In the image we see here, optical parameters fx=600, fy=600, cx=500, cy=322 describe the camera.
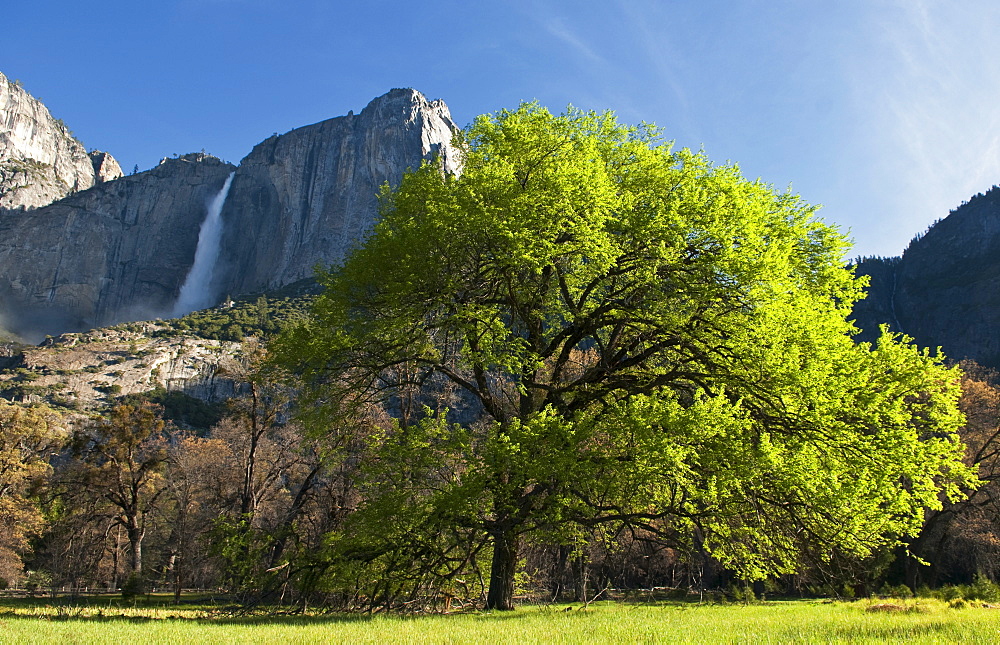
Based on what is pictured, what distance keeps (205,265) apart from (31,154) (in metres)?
62.5

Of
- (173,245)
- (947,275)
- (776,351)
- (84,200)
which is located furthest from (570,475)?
(84,200)

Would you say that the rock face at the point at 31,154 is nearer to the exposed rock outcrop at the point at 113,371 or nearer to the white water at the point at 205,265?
the white water at the point at 205,265

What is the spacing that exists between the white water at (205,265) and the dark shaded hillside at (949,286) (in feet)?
530

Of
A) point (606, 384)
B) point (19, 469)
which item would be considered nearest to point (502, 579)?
point (606, 384)

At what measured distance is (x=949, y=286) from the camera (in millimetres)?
127938

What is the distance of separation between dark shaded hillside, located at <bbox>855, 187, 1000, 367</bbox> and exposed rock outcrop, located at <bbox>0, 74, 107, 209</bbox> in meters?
210

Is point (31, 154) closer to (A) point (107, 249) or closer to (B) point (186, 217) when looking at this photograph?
(A) point (107, 249)

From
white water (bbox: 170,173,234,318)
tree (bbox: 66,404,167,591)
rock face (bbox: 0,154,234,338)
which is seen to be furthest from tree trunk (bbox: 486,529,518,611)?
rock face (bbox: 0,154,234,338)

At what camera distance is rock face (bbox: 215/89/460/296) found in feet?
492

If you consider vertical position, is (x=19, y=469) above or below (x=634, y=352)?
below

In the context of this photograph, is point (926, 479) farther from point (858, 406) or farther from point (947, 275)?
point (947, 275)

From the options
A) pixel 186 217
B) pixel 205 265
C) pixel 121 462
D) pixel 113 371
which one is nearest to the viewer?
pixel 121 462

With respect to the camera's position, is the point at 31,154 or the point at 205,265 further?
the point at 31,154

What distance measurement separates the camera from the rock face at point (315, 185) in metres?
150
